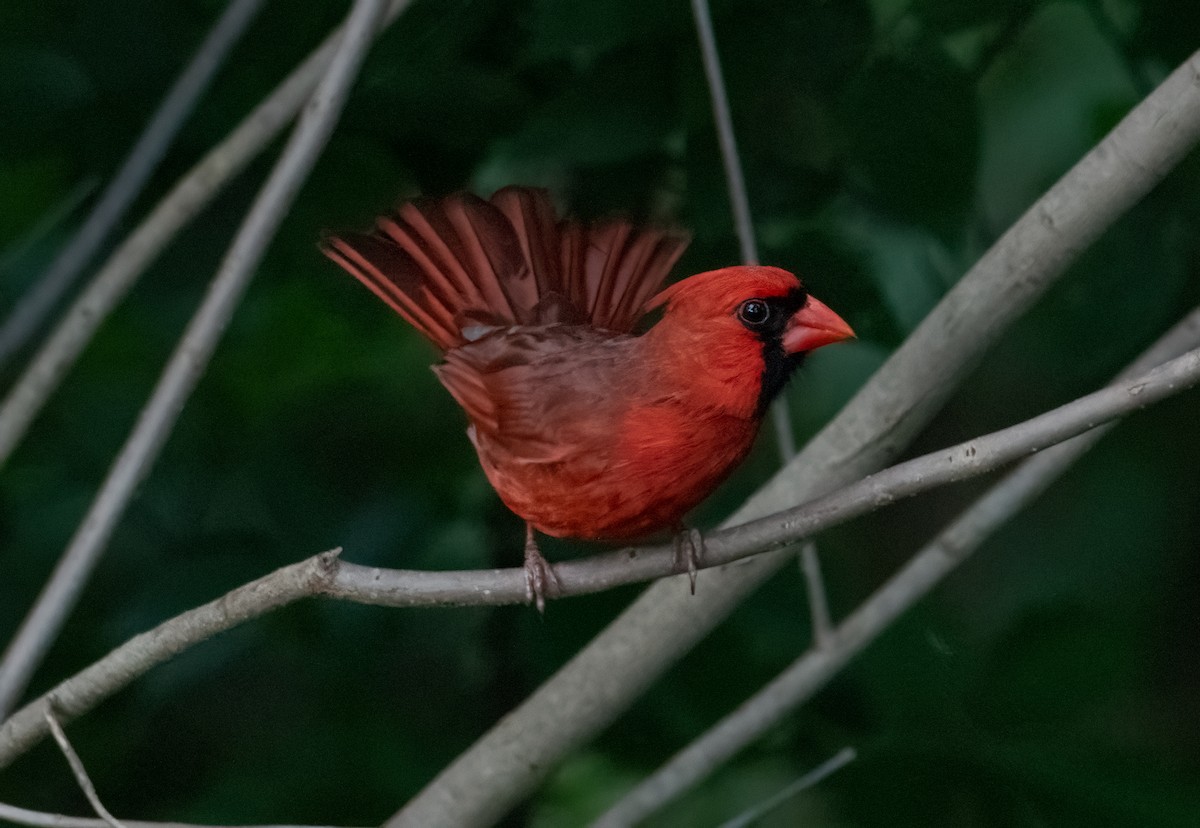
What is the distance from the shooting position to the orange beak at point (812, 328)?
3.55 feet

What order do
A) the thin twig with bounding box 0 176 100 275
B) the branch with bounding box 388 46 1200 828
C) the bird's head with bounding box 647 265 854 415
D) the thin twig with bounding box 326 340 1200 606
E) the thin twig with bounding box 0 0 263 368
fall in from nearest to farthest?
the thin twig with bounding box 326 340 1200 606 < the bird's head with bounding box 647 265 854 415 < the branch with bounding box 388 46 1200 828 < the thin twig with bounding box 0 0 263 368 < the thin twig with bounding box 0 176 100 275

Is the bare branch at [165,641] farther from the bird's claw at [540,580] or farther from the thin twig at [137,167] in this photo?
the thin twig at [137,167]

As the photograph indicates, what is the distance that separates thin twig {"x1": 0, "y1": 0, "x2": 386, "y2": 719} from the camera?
4.32ft

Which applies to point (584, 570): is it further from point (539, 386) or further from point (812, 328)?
point (812, 328)

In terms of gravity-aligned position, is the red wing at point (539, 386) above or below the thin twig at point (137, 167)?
below

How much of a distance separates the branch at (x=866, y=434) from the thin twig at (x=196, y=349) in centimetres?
44

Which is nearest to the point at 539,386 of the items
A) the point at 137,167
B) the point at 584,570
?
the point at 584,570

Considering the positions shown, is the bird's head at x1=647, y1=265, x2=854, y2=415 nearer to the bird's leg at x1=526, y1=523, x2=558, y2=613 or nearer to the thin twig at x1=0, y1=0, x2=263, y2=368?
the bird's leg at x1=526, y1=523, x2=558, y2=613

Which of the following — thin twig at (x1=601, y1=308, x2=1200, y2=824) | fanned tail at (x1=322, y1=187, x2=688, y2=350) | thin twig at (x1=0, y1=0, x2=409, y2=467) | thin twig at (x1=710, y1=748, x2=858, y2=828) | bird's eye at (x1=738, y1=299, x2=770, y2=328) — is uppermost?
thin twig at (x1=0, y1=0, x2=409, y2=467)

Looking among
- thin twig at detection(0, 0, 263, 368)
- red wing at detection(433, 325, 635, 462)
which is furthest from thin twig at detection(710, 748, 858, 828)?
thin twig at detection(0, 0, 263, 368)

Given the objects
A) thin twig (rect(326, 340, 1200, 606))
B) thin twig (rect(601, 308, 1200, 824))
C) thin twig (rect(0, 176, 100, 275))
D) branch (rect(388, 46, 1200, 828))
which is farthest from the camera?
thin twig (rect(0, 176, 100, 275))

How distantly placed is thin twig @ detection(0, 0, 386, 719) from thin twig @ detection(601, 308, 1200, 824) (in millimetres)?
696

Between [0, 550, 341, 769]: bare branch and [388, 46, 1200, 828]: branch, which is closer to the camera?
[0, 550, 341, 769]: bare branch

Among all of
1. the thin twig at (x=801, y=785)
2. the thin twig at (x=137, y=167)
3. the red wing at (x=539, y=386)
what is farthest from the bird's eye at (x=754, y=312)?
the thin twig at (x=137, y=167)
